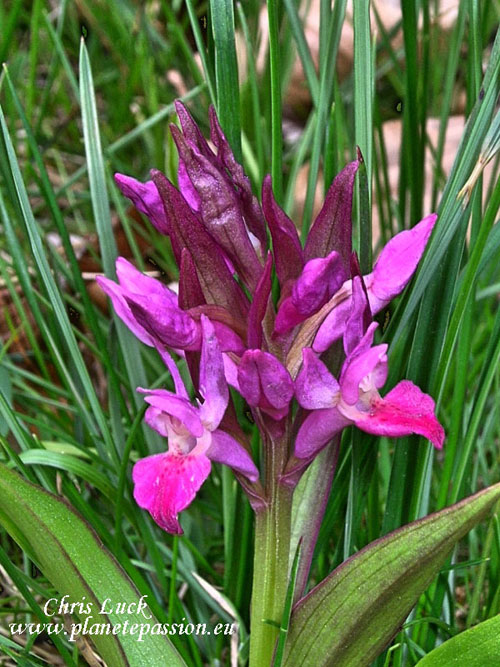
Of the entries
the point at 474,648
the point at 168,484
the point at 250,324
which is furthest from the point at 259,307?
the point at 474,648

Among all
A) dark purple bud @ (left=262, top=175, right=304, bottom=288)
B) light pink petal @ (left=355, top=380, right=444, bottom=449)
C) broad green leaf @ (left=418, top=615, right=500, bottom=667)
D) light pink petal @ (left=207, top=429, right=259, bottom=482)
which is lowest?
broad green leaf @ (left=418, top=615, right=500, bottom=667)

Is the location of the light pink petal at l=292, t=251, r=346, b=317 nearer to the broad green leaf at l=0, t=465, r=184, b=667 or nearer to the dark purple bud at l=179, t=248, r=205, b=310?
the dark purple bud at l=179, t=248, r=205, b=310

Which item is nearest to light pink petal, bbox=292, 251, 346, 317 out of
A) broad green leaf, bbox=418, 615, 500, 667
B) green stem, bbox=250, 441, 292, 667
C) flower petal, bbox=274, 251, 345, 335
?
flower petal, bbox=274, 251, 345, 335

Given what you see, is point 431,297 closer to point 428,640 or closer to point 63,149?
point 428,640

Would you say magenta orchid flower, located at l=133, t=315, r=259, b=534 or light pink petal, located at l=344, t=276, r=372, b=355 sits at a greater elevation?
light pink petal, located at l=344, t=276, r=372, b=355

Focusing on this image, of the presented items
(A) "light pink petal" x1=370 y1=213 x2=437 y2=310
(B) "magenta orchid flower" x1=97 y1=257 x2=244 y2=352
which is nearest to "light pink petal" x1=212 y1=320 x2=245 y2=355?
(B) "magenta orchid flower" x1=97 y1=257 x2=244 y2=352
